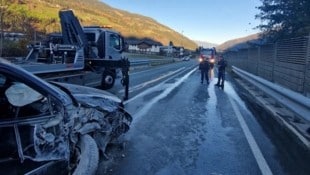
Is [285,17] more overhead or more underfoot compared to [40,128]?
more overhead

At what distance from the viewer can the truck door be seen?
18.3 metres

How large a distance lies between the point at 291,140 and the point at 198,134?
1840mm

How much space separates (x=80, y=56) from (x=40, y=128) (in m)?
11.8

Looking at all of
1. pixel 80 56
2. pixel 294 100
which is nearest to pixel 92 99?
pixel 294 100

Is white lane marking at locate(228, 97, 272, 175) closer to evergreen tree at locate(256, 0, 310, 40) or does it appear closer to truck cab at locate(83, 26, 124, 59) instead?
truck cab at locate(83, 26, 124, 59)

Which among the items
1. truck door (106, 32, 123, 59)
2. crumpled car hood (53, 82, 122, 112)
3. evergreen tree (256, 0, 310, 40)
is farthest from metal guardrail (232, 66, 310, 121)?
evergreen tree (256, 0, 310, 40)

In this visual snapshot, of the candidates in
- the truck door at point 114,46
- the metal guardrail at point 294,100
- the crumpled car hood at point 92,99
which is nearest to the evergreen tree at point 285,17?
the truck door at point 114,46

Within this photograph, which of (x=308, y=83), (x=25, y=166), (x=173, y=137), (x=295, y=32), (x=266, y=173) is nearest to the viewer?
(x=25, y=166)

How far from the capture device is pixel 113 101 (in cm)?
627

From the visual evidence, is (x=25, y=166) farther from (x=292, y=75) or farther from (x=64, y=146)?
(x=292, y=75)

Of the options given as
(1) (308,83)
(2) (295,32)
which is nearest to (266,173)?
(1) (308,83)

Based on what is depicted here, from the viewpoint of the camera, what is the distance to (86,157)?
4555 mm

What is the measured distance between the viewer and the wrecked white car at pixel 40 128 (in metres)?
3.80

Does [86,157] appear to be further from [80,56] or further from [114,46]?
[114,46]
